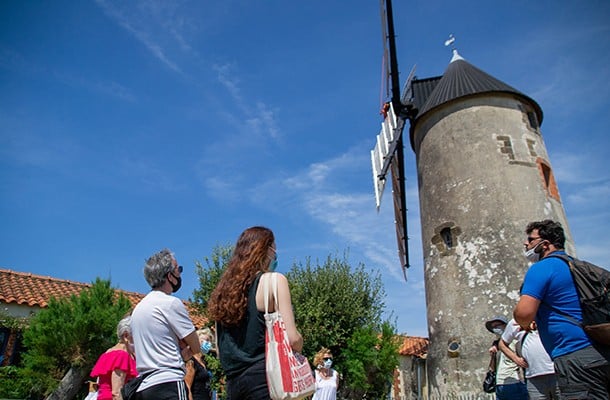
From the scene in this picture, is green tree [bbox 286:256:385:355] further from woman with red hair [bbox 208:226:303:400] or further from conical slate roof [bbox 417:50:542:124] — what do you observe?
woman with red hair [bbox 208:226:303:400]

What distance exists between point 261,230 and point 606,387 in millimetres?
2358

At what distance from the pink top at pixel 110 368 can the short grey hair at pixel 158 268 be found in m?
1.20

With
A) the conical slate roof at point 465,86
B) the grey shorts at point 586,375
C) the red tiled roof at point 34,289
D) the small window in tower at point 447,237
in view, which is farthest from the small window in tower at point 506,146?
the red tiled roof at point 34,289

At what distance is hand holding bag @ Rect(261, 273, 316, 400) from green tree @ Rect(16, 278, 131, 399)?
10.2 meters

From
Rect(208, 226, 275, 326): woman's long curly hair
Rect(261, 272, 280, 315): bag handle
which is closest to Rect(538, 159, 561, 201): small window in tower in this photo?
Rect(208, 226, 275, 326): woman's long curly hair

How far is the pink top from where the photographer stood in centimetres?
364

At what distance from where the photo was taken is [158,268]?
2.90 meters

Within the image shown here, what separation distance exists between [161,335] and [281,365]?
0.88m

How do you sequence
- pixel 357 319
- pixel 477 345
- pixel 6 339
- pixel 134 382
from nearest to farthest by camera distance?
pixel 134 382, pixel 477 345, pixel 6 339, pixel 357 319

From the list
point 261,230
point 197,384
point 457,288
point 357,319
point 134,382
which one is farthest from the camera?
point 357,319

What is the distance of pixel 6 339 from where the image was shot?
1324 cm

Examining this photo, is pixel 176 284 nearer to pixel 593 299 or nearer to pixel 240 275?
pixel 240 275

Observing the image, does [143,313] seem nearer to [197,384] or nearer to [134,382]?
[134,382]

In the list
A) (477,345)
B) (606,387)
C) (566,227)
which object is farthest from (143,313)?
(566,227)
